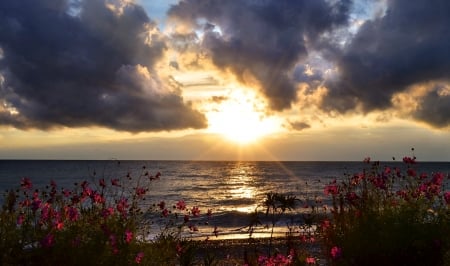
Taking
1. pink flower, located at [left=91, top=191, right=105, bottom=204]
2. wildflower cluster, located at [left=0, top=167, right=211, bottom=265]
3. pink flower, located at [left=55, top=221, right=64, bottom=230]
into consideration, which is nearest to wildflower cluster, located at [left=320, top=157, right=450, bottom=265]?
wildflower cluster, located at [left=0, top=167, right=211, bottom=265]

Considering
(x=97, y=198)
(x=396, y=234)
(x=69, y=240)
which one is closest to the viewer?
(x=69, y=240)

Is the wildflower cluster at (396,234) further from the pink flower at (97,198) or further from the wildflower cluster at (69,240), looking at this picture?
the pink flower at (97,198)

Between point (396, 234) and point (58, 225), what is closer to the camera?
point (58, 225)

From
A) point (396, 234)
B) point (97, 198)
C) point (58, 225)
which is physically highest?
point (97, 198)

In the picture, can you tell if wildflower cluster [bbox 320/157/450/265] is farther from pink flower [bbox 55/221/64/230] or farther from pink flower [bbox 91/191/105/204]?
pink flower [bbox 55/221/64/230]

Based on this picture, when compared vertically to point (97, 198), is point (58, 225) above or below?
below

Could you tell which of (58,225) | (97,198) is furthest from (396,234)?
(58,225)

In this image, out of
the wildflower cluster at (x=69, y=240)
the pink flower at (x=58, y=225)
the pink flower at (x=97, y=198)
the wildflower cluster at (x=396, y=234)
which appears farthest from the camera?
the pink flower at (x=97, y=198)

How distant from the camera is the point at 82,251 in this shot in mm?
6871

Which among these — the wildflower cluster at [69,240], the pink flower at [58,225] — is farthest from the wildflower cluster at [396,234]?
the pink flower at [58,225]

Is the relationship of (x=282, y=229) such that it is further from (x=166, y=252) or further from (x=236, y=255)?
(x=166, y=252)

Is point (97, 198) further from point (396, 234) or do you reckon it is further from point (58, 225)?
point (396, 234)

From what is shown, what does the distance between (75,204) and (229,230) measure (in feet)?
63.8

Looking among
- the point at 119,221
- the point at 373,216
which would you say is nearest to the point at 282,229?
the point at 373,216
